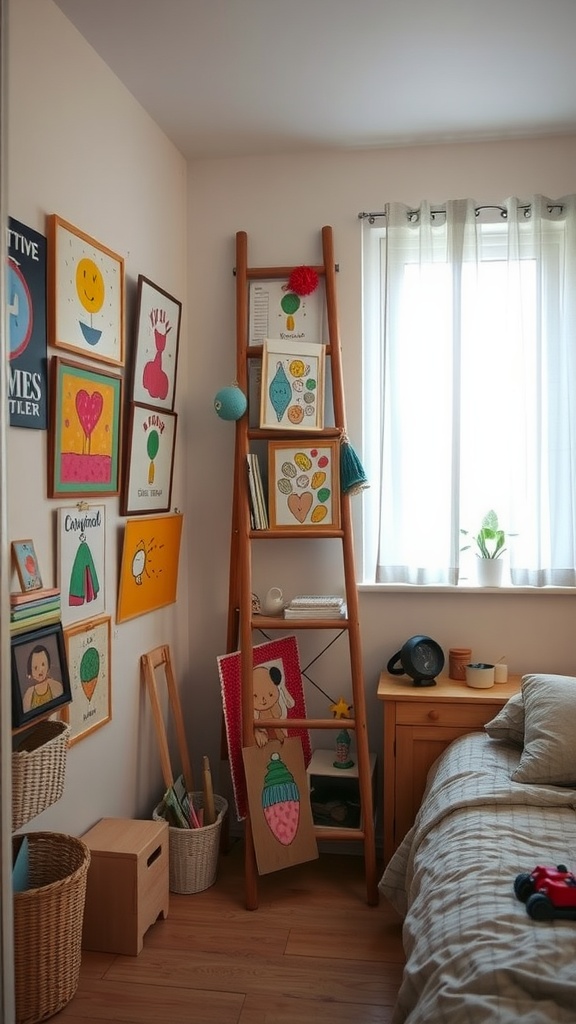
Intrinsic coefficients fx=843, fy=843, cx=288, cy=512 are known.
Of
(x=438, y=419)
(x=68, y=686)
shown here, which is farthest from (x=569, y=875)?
(x=438, y=419)

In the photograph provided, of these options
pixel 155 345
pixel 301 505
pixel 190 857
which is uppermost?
pixel 155 345

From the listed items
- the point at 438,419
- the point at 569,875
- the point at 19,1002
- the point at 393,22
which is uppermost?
the point at 393,22

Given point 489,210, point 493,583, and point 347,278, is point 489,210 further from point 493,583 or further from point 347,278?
point 493,583

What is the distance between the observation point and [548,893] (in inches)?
68.9

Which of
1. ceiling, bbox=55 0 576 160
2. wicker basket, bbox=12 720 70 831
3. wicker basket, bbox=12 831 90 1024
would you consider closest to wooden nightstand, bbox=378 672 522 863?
wicker basket, bbox=12 831 90 1024

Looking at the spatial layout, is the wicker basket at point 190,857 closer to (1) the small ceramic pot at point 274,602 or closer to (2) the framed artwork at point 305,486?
(1) the small ceramic pot at point 274,602

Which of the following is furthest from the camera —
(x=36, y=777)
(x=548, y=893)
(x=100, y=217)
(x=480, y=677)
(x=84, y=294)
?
(x=480, y=677)

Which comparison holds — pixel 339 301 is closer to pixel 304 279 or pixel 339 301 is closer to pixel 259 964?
pixel 304 279

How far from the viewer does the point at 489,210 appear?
320cm

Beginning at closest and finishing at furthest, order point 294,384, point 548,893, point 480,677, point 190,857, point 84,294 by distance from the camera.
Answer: point 548,893 < point 84,294 < point 190,857 < point 480,677 < point 294,384

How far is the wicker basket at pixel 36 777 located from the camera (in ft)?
6.12

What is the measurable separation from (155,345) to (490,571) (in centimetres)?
149

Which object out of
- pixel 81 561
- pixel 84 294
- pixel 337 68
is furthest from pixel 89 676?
pixel 337 68

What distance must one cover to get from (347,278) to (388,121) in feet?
1.88
